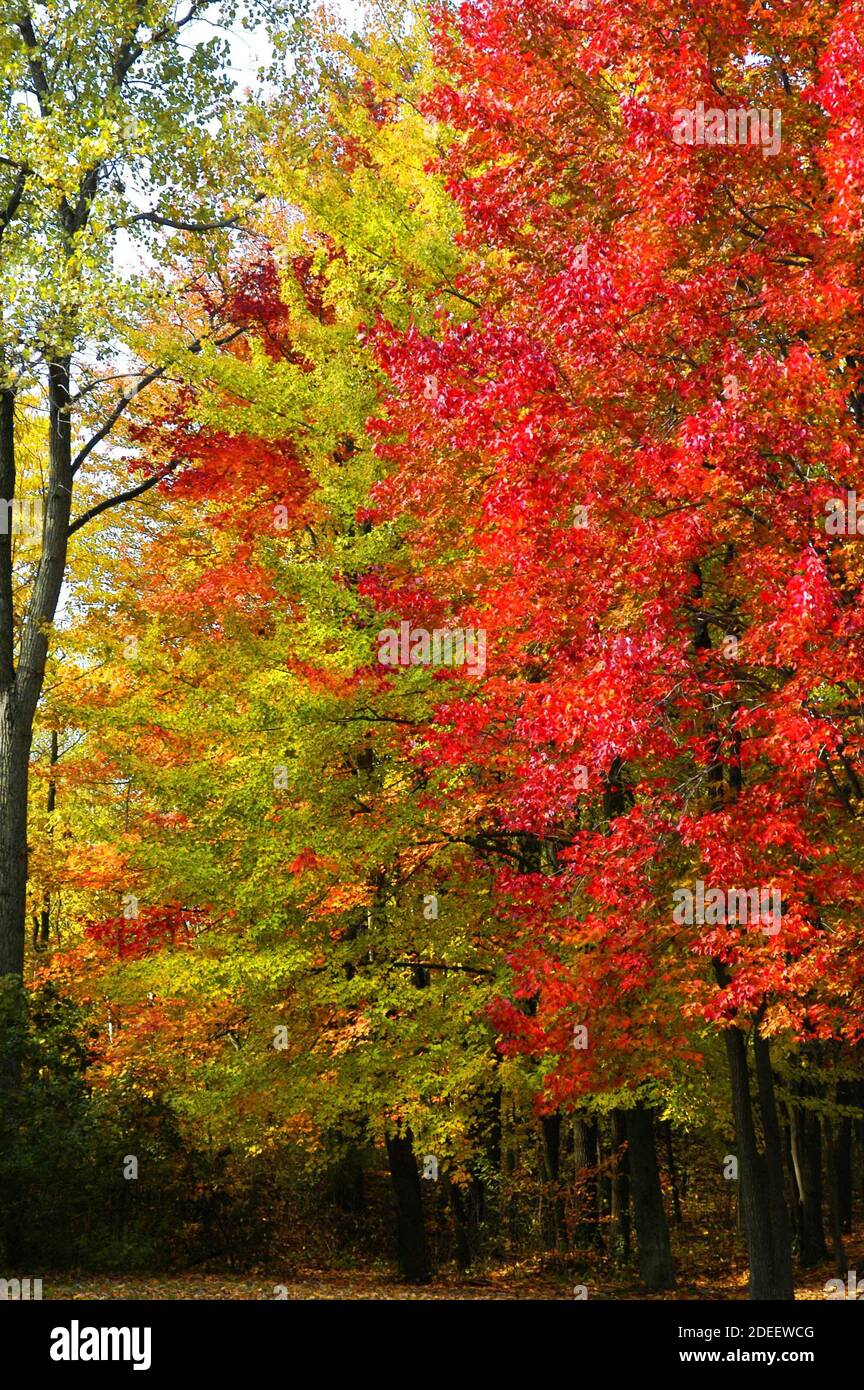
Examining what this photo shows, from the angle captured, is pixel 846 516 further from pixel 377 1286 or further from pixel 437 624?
pixel 377 1286

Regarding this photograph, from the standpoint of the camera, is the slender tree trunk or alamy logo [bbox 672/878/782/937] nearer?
alamy logo [bbox 672/878/782/937]

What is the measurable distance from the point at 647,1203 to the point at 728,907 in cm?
796

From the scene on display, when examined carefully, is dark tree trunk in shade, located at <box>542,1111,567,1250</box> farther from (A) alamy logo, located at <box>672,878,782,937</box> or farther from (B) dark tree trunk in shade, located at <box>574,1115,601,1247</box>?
(A) alamy logo, located at <box>672,878,782,937</box>

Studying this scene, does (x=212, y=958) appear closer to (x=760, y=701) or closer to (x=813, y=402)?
Answer: (x=760, y=701)

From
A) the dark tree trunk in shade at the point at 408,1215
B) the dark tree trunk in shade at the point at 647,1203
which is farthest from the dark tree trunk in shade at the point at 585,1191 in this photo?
the dark tree trunk in shade at the point at 408,1215

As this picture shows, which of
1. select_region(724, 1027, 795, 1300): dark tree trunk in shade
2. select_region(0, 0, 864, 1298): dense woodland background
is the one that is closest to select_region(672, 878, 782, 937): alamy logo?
select_region(0, 0, 864, 1298): dense woodland background

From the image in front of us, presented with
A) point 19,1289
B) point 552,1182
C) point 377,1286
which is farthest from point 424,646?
point 552,1182

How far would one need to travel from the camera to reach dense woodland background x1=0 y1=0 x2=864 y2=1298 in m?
9.21

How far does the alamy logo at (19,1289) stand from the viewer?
38.2 feet

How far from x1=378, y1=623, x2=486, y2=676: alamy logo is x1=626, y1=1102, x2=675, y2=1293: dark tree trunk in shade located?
650 cm

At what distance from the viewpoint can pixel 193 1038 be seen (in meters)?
18.6

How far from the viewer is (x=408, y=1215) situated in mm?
17328
